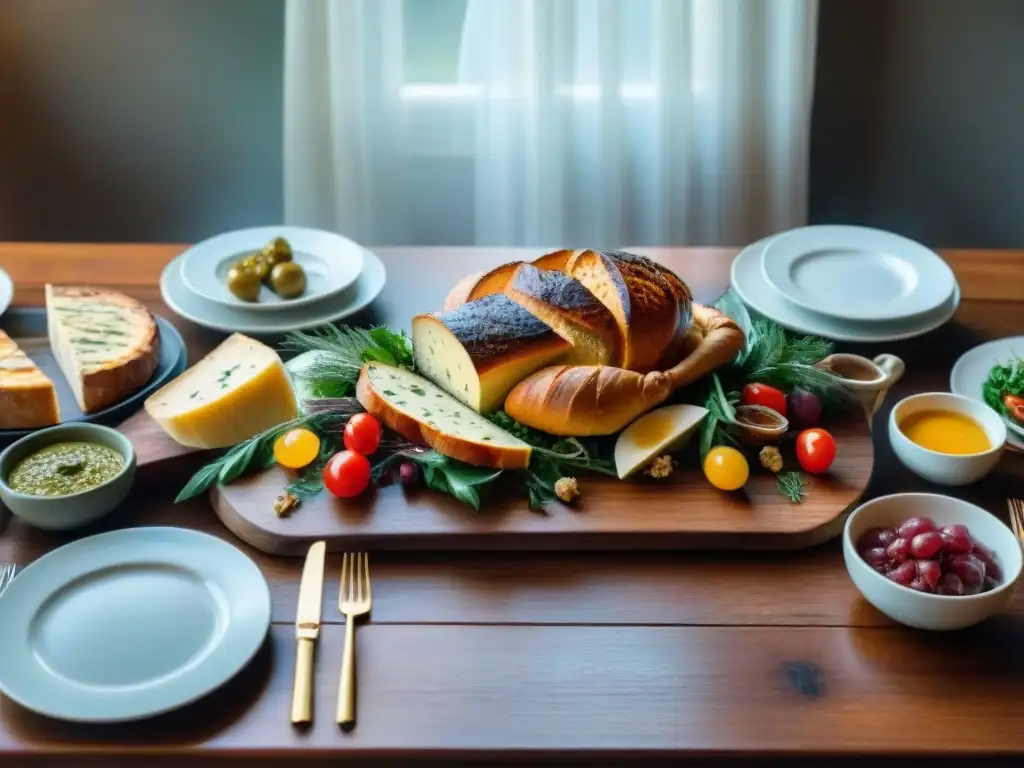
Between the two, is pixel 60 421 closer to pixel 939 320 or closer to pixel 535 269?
pixel 535 269

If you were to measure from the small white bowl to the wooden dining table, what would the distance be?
1.2 inches

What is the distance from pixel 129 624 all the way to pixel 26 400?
427 mm

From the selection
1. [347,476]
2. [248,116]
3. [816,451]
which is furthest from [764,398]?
[248,116]

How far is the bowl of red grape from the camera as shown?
110 centimetres

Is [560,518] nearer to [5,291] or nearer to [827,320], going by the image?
[827,320]

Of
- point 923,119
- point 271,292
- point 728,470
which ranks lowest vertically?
point 728,470

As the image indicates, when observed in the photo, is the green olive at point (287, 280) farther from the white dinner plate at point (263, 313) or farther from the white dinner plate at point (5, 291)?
the white dinner plate at point (5, 291)

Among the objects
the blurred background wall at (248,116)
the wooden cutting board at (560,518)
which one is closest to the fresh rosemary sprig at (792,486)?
the wooden cutting board at (560,518)

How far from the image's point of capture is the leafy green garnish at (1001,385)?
1.46m

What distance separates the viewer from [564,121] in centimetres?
252

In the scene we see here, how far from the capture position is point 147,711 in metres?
1.03

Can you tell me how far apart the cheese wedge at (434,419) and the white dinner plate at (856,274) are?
1.99ft

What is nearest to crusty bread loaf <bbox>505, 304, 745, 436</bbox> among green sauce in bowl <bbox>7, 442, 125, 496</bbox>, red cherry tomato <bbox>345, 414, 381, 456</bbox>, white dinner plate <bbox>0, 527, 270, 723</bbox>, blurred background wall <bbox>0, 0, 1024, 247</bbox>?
red cherry tomato <bbox>345, 414, 381, 456</bbox>

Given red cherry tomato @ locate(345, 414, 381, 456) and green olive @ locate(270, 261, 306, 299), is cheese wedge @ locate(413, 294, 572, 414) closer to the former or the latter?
red cherry tomato @ locate(345, 414, 381, 456)
